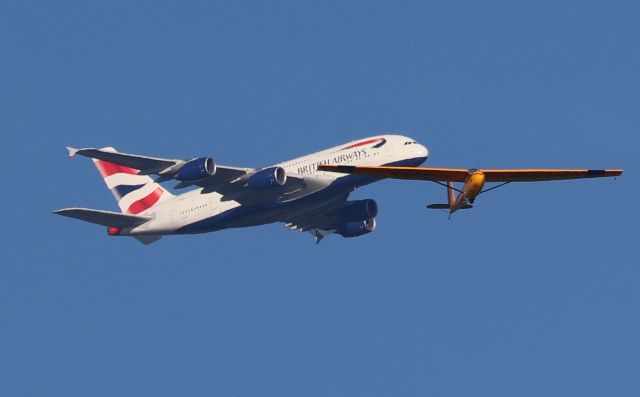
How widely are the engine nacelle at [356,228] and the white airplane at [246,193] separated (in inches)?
30.4

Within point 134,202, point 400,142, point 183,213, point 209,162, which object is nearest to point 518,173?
point 400,142

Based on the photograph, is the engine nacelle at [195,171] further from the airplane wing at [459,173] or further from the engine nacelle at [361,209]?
the airplane wing at [459,173]

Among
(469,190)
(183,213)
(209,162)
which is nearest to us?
(469,190)

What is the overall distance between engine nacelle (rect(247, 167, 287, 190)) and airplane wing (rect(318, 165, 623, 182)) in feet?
42.7

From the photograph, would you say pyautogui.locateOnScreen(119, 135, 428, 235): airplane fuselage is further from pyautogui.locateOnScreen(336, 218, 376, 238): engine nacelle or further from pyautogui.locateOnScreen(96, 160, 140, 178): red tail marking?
pyautogui.locateOnScreen(96, 160, 140, 178): red tail marking

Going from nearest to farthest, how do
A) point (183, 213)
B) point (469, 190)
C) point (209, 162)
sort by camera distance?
point (469, 190), point (209, 162), point (183, 213)

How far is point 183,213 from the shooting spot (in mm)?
88750

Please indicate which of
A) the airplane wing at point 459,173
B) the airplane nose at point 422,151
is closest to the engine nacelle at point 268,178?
the airplane nose at point 422,151

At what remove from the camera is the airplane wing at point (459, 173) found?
69000 millimetres

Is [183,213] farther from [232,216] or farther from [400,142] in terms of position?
[400,142]

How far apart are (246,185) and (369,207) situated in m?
11.4

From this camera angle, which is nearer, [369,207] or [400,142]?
[400,142]

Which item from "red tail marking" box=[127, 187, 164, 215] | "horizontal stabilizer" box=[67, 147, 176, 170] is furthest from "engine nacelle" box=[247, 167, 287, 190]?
"red tail marking" box=[127, 187, 164, 215]

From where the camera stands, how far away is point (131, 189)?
94438 mm
